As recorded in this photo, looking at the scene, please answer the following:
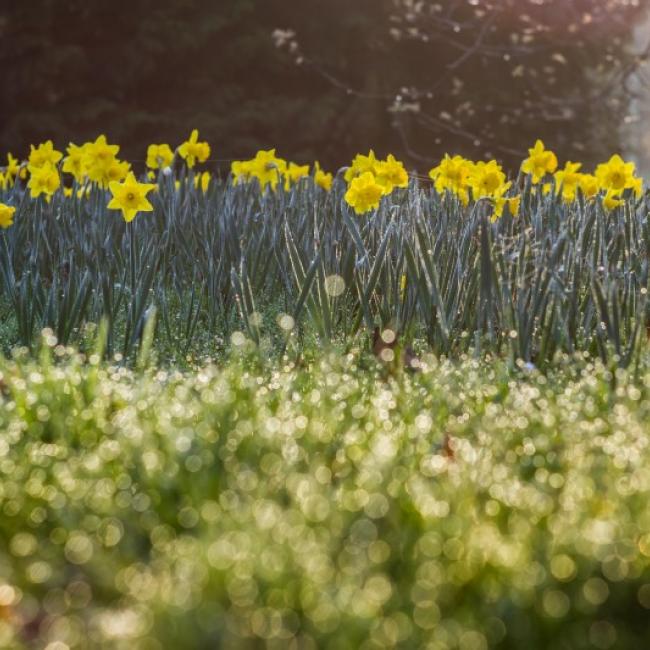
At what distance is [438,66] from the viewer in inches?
476

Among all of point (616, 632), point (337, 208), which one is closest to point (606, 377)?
point (616, 632)

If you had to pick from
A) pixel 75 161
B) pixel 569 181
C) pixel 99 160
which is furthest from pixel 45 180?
pixel 569 181

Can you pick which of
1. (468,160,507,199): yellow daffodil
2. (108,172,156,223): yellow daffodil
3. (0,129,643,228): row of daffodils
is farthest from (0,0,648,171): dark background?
(108,172,156,223): yellow daffodil

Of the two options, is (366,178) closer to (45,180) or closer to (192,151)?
(45,180)

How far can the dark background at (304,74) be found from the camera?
35.1 ft

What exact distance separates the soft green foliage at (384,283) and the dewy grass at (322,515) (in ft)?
1.21

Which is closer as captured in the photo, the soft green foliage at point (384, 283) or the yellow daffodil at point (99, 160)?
the soft green foliage at point (384, 283)

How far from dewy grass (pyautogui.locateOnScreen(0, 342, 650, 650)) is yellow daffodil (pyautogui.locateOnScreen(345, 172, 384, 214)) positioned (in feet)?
3.34

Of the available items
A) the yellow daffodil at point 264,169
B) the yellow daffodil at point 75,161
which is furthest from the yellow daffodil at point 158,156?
the yellow daffodil at point 75,161

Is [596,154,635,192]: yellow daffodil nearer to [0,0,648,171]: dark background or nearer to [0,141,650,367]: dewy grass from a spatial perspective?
[0,141,650,367]: dewy grass

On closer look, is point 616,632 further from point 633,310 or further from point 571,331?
point 633,310

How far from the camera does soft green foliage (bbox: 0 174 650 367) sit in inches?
92.7

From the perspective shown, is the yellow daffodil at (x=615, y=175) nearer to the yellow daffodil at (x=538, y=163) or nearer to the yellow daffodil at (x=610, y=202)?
the yellow daffodil at (x=610, y=202)

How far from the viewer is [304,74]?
11562 mm
